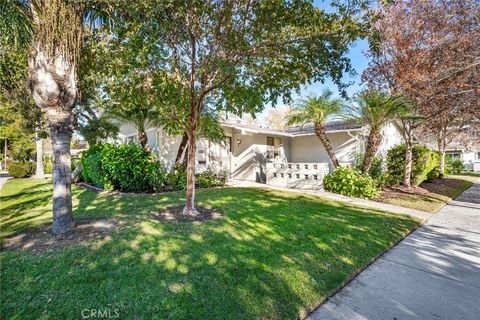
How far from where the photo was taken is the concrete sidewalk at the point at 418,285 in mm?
2779

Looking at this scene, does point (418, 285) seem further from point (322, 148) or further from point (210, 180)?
point (322, 148)

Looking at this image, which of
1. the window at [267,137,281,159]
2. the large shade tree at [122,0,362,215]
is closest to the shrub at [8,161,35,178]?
the window at [267,137,281,159]

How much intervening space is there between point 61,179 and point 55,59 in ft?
6.58

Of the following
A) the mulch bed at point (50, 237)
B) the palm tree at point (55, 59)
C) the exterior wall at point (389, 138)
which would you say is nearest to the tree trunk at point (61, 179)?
the palm tree at point (55, 59)

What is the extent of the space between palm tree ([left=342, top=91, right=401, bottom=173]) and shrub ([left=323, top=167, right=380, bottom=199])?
0.69m

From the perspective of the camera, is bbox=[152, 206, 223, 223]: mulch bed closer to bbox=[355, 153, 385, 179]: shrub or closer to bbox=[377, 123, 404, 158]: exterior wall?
bbox=[355, 153, 385, 179]: shrub

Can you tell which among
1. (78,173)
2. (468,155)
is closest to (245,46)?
(78,173)

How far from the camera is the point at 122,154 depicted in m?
9.16

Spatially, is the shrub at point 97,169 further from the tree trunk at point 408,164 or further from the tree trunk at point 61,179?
the tree trunk at point 408,164

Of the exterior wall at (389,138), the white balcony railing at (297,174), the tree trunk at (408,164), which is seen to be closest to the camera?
the white balcony railing at (297,174)

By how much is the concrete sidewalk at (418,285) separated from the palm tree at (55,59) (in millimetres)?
4361

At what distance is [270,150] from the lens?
1523 centimetres

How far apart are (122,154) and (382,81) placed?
1219 cm

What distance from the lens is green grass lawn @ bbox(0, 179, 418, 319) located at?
2590 millimetres
